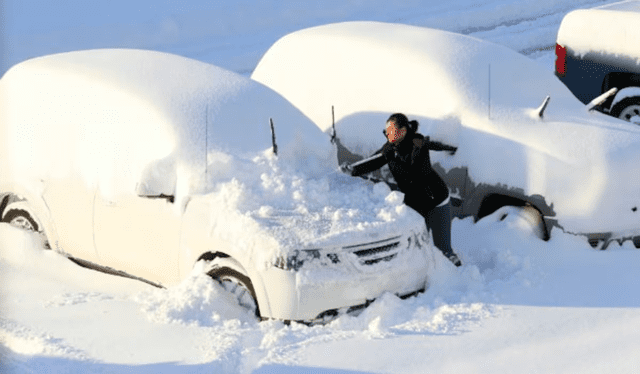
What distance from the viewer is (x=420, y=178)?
7.69m

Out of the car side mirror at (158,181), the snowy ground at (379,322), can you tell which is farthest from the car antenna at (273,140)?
the snowy ground at (379,322)

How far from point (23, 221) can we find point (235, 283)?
2.24 meters

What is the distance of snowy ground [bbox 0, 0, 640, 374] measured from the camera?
6.16 meters

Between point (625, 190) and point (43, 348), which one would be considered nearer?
point (43, 348)

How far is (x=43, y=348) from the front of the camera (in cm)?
636

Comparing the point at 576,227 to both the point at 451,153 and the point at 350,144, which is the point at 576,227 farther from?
the point at 350,144

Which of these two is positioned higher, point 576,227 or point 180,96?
point 180,96

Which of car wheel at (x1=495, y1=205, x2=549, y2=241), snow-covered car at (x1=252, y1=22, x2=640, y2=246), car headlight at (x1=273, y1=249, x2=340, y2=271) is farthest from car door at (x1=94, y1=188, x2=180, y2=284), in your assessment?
car wheel at (x1=495, y1=205, x2=549, y2=241)

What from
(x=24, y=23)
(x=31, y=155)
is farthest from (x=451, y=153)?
(x=24, y=23)

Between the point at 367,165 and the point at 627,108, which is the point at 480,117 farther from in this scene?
the point at 627,108

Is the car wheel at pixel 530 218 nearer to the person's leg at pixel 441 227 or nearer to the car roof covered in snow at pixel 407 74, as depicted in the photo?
the person's leg at pixel 441 227

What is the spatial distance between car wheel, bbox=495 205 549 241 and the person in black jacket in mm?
657

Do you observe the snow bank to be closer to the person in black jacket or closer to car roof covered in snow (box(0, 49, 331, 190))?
the person in black jacket

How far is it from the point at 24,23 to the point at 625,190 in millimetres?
12596
